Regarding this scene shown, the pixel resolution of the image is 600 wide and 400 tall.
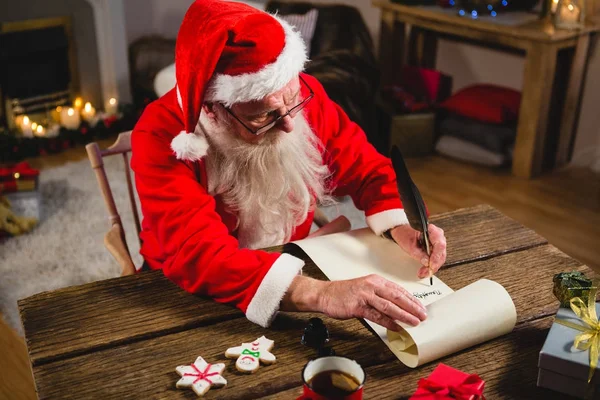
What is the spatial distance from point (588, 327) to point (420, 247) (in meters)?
0.40

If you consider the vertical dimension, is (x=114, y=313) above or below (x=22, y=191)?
above

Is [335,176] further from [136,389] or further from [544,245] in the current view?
[136,389]

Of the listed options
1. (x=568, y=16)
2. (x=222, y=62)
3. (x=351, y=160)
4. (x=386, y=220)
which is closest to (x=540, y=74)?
(x=568, y=16)

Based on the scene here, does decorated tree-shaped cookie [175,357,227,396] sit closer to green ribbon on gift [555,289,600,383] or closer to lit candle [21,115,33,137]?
green ribbon on gift [555,289,600,383]

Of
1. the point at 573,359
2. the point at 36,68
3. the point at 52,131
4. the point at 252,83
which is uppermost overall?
the point at 252,83

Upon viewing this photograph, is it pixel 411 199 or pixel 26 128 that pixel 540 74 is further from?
pixel 26 128

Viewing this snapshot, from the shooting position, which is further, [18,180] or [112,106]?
[112,106]

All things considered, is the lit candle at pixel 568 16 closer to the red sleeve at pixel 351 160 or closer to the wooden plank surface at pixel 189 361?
the red sleeve at pixel 351 160

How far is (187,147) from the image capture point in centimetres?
136

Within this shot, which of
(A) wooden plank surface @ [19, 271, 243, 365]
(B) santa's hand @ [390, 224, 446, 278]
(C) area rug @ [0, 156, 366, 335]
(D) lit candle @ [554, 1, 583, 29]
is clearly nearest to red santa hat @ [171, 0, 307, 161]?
(A) wooden plank surface @ [19, 271, 243, 365]

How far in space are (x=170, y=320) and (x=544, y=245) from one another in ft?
2.72

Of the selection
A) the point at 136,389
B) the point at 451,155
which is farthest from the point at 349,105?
the point at 136,389

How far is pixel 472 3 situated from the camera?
3676mm

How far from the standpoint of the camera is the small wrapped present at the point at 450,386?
38.0 inches
